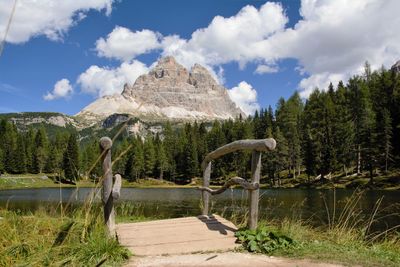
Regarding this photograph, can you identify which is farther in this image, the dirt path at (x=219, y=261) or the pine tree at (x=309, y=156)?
the pine tree at (x=309, y=156)

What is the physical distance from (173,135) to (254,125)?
25.6m

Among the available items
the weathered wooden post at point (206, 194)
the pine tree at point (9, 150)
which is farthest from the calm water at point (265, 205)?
the pine tree at point (9, 150)

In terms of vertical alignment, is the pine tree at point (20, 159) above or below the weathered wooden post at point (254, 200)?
above

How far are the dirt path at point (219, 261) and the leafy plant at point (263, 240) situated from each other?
0.82 feet

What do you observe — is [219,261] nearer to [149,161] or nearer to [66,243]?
[66,243]

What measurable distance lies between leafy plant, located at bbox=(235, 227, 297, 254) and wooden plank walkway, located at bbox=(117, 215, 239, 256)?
7.1 inches

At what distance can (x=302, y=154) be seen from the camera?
7238 centimetres

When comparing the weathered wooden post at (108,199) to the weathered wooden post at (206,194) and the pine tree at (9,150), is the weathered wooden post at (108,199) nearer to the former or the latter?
the weathered wooden post at (206,194)

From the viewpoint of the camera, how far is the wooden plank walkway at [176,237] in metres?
6.51

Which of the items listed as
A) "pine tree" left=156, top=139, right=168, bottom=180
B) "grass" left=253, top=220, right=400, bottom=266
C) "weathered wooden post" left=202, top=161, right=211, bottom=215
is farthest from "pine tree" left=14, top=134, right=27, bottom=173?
"grass" left=253, top=220, right=400, bottom=266

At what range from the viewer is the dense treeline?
5984cm

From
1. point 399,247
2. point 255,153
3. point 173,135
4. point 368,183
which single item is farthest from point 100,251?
point 173,135

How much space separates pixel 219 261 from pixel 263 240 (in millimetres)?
1088

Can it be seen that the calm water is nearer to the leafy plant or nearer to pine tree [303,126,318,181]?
the leafy plant
